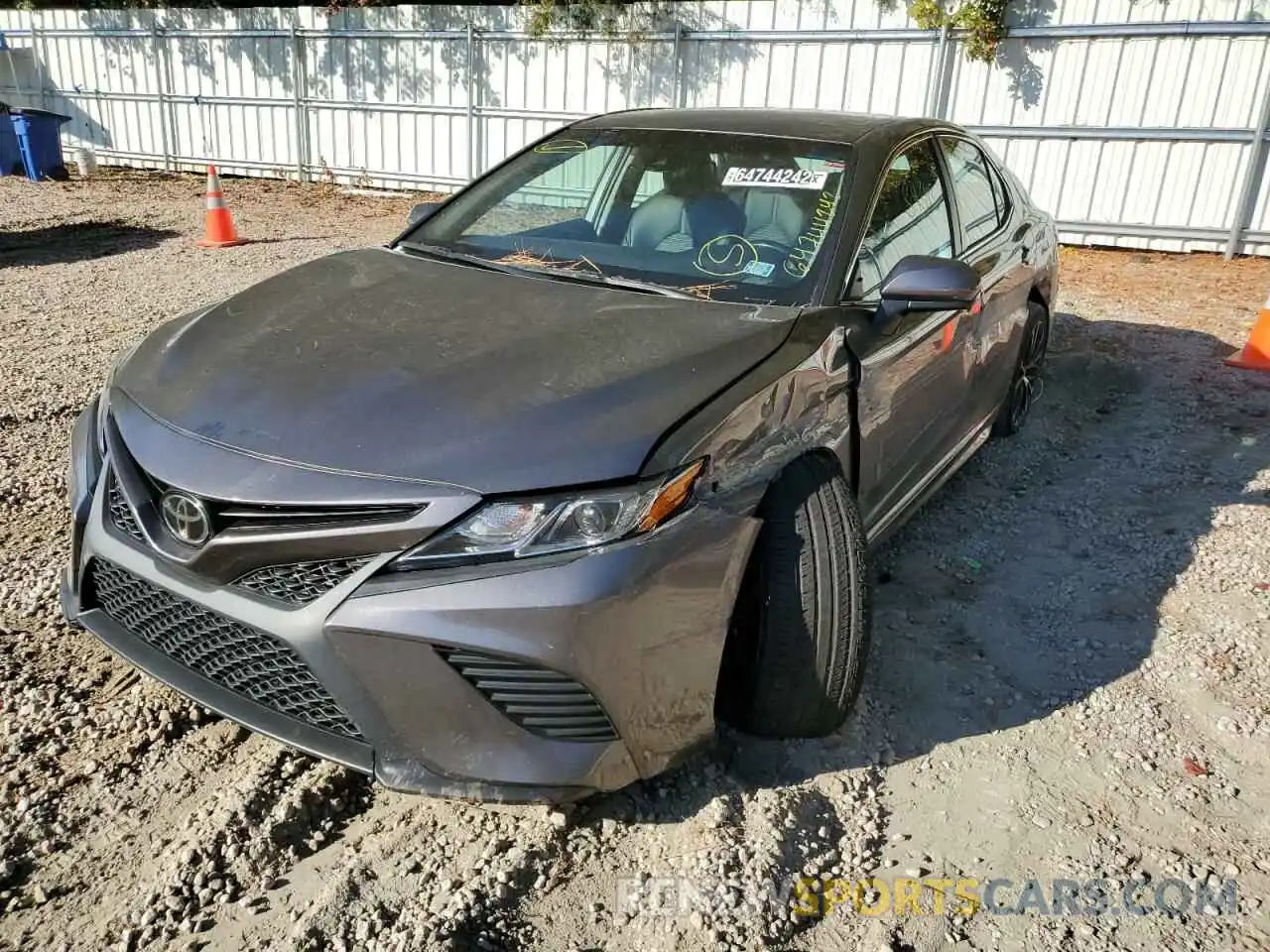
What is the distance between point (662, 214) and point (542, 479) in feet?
5.20

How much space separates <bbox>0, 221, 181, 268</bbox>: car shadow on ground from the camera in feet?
29.7

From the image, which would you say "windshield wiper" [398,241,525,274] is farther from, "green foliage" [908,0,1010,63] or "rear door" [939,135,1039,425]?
"green foliage" [908,0,1010,63]

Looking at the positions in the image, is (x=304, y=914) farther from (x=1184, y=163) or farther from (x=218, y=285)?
(x=1184, y=163)

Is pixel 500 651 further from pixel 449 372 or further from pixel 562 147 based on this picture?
pixel 562 147

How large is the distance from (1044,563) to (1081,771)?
1333mm

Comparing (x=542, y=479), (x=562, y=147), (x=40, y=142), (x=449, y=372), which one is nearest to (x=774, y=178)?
(x=562, y=147)

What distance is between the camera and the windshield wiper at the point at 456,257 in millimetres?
3189

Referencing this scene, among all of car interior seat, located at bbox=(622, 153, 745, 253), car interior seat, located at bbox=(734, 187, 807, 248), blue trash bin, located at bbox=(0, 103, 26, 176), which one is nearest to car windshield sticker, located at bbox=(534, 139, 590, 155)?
car interior seat, located at bbox=(622, 153, 745, 253)

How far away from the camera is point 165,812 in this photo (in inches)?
93.7

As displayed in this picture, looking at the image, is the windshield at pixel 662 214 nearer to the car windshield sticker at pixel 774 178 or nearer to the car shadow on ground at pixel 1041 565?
the car windshield sticker at pixel 774 178

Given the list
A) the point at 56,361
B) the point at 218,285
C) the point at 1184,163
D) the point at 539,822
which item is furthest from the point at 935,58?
the point at 539,822

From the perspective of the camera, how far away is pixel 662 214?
10.9ft

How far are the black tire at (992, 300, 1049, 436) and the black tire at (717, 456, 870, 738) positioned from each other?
2.48 meters

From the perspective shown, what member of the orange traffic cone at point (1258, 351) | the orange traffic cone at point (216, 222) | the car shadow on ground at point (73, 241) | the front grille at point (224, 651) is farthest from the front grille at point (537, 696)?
the orange traffic cone at point (216, 222)
